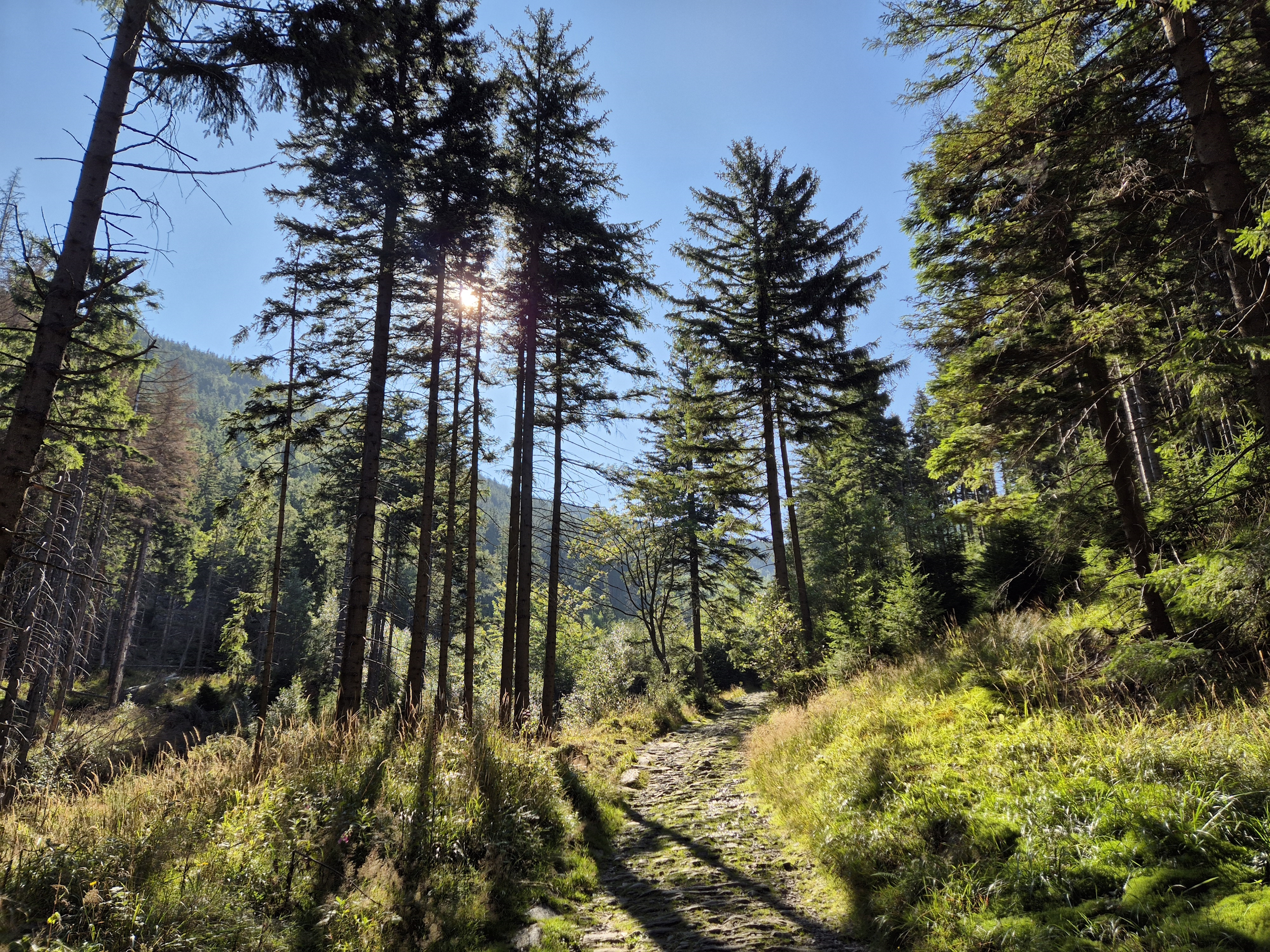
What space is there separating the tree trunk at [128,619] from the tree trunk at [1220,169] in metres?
36.6

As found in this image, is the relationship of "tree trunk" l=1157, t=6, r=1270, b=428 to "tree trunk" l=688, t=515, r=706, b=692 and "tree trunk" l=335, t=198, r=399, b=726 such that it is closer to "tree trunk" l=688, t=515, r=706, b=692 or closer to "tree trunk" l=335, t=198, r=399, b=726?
"tree trunk" l=335, t=198, r=399, b=726

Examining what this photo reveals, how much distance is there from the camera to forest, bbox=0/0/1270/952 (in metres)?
4.05

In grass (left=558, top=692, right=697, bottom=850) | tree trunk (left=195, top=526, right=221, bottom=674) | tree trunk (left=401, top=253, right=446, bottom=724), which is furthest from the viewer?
tree trunk (left=195, top=526, right=221, bottom=674)

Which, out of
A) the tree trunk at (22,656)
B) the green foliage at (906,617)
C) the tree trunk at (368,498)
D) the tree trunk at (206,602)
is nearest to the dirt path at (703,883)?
the tree trunk at (368,498)

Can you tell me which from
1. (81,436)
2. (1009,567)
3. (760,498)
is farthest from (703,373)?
(81,436)

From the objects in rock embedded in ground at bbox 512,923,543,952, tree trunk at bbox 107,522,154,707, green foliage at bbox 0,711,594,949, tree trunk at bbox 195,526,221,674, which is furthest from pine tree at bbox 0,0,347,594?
tree trunk at bbox 195,526,221,674

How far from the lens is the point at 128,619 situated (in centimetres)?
3008

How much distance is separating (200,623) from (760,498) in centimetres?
5606

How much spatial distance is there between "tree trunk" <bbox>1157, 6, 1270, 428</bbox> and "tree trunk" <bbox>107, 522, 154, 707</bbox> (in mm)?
36615

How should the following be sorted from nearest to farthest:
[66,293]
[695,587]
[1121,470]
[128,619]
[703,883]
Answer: [66,293]
[703,883]
[1121,470]
[695,587]
[128,619]

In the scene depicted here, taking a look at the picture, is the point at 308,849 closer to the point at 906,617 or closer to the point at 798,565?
the point at 906,617

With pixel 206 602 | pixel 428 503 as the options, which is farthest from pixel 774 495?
pixel 206 602

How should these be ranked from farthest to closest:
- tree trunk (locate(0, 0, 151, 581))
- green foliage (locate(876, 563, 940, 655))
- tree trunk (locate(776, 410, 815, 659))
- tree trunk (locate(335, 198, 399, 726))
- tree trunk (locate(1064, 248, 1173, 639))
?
tree trunk (locate(776, 410, 815, 659))
green foliage (locate(876, 563, 940, 655))
tree trunk (locate(335, 198, 399, 726))
tree trunk (locate(1064, 248, 1173, 639))
tree trunk (locate(0, 0, 151, 581))

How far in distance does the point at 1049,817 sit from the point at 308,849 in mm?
5906
